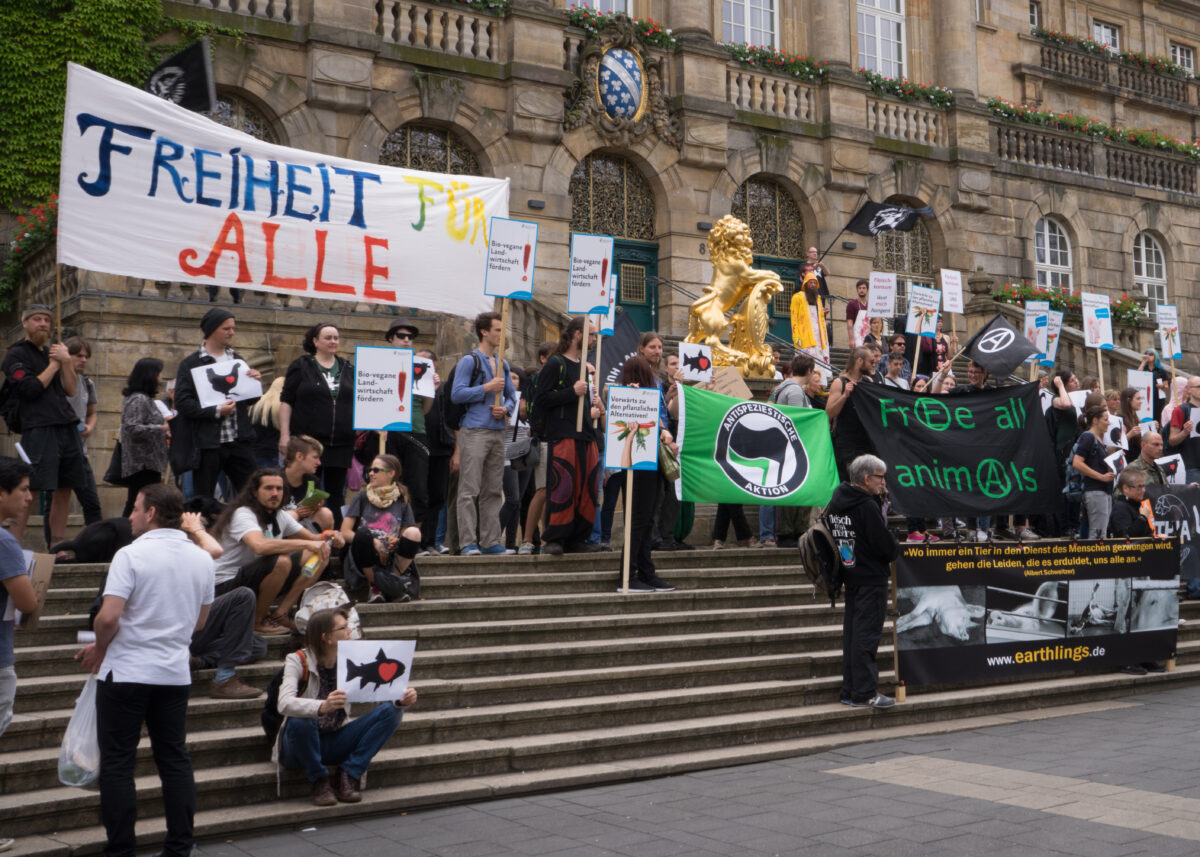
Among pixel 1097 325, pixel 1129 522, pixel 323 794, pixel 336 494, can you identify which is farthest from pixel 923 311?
pixel 323 794

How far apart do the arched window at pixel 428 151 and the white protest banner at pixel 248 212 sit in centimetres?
844

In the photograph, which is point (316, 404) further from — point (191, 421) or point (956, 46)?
point (956, 46)

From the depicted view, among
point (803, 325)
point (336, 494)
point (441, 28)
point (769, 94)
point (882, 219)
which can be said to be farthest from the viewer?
point (769, 94)

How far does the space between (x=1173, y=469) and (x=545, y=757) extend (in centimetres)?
826

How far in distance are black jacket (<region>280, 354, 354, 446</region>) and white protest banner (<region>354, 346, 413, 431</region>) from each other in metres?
0.30

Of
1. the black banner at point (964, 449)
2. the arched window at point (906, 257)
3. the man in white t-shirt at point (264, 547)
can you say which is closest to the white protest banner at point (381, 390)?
the man in white t-shirt at point (264, 547)

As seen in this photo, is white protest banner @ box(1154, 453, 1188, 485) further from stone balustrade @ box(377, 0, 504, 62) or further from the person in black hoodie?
stone balustrade @ box(377, 0, 504, 62)

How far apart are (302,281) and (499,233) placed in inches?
74.6

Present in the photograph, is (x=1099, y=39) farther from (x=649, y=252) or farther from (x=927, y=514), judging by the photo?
(x=927, y=514)

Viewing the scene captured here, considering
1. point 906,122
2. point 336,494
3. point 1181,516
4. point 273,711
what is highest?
point 906,122

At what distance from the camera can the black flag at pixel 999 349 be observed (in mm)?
13352

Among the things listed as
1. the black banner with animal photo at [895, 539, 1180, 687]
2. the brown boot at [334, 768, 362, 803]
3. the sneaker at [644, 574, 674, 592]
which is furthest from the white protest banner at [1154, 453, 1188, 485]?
the brown boot at [334, 768, 362, 803]

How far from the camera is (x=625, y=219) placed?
2233 cm

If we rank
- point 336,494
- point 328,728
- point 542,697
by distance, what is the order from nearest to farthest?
1. point 328,728
2. point 542,697
3. point 336,494
